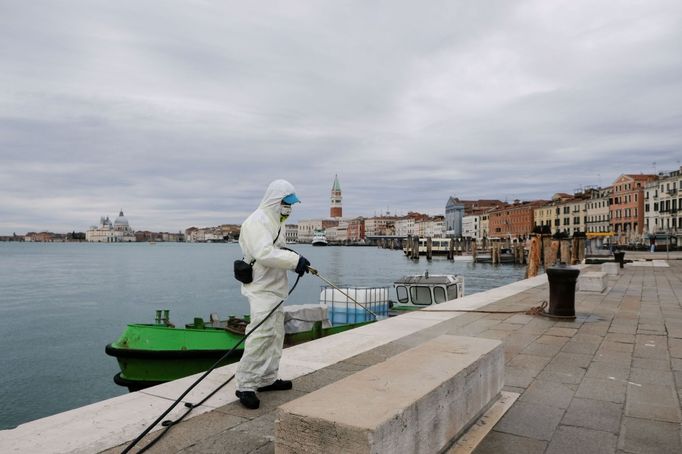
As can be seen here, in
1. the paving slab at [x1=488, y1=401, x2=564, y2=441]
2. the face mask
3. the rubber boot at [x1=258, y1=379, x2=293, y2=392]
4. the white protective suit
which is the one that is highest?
the face mask

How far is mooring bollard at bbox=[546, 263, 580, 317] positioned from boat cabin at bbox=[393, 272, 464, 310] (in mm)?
9641

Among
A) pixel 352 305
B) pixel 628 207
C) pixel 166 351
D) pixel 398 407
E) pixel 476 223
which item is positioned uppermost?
pixel 628 207

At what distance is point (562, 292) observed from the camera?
9.97m

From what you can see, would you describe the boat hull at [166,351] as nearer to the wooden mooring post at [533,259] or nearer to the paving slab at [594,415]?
the paving slab at [594,415]

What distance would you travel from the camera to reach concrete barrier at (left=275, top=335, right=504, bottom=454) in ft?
8.75

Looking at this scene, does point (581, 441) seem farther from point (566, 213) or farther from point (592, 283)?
point (566, 213)

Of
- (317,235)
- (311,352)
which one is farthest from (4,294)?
(317,235)

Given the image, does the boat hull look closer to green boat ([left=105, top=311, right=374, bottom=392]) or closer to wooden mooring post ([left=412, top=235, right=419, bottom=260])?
green boat ([left=105, top=311, right=374, bottom=392])

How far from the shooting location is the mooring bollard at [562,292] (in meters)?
9.89

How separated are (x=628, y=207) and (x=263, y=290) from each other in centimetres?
9886

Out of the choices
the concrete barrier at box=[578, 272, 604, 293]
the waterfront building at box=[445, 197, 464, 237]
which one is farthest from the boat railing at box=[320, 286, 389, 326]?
the waterfront building at box=[445, 197, 464, 237]

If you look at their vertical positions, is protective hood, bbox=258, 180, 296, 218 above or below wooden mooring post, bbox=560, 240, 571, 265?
above

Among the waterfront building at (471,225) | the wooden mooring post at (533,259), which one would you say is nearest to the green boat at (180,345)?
the wooden mooring post at (533,259)

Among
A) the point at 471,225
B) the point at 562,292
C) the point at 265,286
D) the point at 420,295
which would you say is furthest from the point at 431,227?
the point at 265,286
